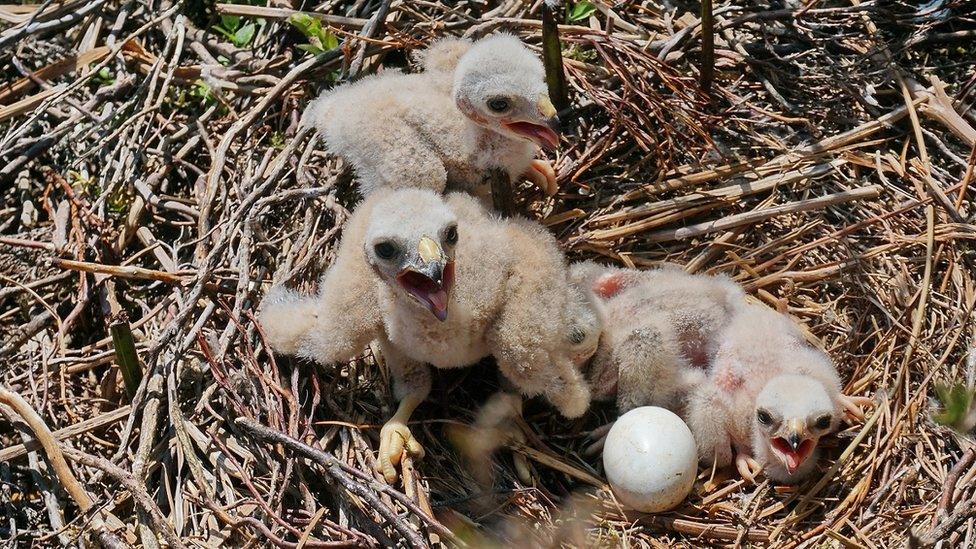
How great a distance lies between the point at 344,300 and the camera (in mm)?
2986

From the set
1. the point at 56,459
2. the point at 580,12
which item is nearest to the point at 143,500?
the point at 56,459

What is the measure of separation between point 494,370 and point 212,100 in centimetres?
156

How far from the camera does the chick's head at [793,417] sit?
9.65 feet

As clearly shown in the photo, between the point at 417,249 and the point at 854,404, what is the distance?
156cm

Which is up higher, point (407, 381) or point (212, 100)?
point (212, 100)

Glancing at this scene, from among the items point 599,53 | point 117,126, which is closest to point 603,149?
point 599,53

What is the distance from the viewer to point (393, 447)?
3012 mm

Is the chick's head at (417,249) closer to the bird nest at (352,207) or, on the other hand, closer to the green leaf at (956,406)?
the bird nest at (352,207)

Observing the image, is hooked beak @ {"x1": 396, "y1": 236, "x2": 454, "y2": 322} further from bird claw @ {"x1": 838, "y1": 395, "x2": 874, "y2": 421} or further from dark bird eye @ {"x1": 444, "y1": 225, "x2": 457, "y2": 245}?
bird claw @ {"x1": 838, "y1": 395, "x2": 874, "y2": 421}

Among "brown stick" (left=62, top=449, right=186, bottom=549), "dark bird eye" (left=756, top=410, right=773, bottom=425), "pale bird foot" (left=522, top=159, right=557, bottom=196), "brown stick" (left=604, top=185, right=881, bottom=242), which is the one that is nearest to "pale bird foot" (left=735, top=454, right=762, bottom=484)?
"dark bird eye" (left=756, top=410, right=773, bottom=425)

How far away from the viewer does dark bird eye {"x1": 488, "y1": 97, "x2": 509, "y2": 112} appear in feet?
9.92

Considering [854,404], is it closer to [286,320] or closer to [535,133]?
[535,133]

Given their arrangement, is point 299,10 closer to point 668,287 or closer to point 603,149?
point 603,149

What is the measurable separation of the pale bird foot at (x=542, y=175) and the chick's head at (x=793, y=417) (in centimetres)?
104
